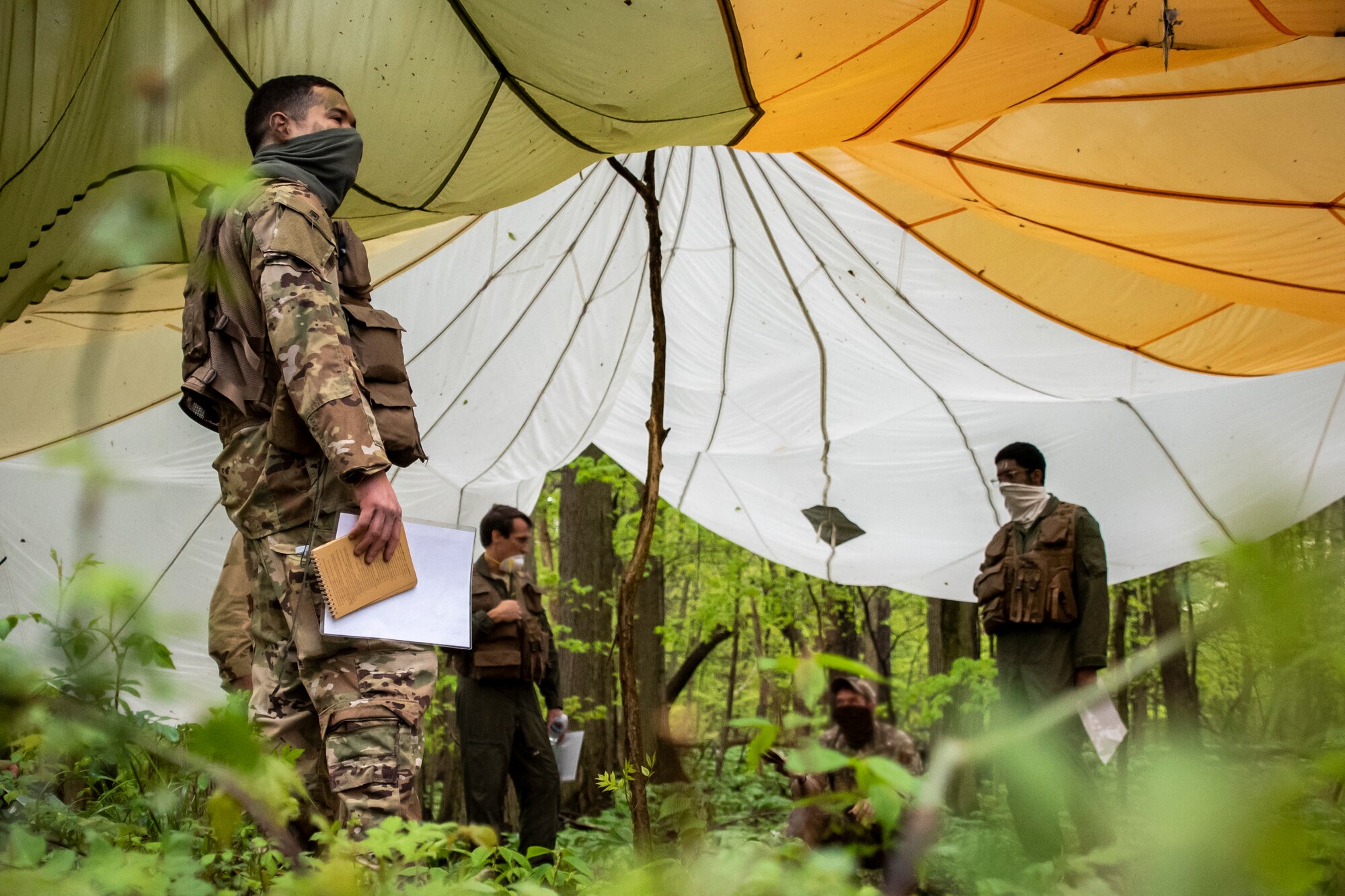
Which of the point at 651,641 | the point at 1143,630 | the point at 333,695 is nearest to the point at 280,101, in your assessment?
the point at 333,695

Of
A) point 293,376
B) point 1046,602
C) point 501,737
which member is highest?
point 293,376

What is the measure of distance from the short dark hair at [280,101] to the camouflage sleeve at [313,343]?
408 millimetres

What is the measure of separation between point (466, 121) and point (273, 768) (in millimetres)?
2573

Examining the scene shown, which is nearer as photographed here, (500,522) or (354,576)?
(354,576)

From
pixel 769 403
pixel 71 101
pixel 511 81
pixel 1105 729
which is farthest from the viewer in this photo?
pixel 769 403

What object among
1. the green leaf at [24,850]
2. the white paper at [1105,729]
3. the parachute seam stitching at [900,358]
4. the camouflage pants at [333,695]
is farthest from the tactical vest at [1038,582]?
the green leaf at [24,850]

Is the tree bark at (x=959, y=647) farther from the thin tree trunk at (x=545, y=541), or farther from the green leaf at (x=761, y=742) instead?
the green leaf at (x=761, y=742)

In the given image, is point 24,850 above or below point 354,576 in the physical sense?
below

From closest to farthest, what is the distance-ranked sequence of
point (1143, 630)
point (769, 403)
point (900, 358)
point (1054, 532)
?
point (1054, 532), point (900, 358), point (769, 403), point (1143, 630)

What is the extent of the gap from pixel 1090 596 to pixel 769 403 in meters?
2.53

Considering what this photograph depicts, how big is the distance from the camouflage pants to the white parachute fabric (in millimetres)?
2881

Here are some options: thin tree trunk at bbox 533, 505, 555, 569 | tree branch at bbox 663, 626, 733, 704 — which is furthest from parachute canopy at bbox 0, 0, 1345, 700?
thin tree trunk at bbox 533, 505, 555, 569

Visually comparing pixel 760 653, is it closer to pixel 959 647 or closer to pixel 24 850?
pixel 959 647

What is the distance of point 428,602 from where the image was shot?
217 centimetres
